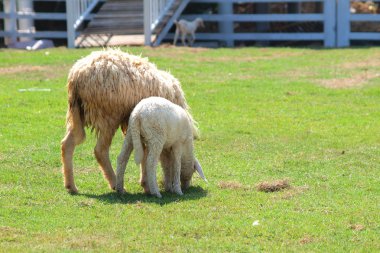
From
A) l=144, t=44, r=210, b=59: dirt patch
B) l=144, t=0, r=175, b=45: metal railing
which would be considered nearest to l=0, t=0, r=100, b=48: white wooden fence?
l=144, t=0, r=175, b=45: metal railing

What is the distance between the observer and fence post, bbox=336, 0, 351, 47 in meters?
24.1

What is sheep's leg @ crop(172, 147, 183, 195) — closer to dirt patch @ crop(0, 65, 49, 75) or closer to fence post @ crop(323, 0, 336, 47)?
dirt patch @ crop(0, 65, 49, 75)

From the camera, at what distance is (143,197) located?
8.73 meters

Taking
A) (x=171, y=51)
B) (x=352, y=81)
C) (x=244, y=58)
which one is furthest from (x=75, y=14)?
(x=352, y=81)

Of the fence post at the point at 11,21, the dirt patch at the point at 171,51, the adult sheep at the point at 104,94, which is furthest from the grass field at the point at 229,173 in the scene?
the fence post at the point at 11,21

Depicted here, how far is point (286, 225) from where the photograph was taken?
24.9 ft

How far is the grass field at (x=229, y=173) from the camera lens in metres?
7.27

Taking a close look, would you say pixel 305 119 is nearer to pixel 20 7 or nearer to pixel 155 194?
pixel 155 194

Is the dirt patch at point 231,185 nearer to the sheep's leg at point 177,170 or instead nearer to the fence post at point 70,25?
the sheep's leg at point 177,170

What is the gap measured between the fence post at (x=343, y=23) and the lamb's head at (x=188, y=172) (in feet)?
51.5

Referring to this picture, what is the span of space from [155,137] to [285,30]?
18069 millimetres

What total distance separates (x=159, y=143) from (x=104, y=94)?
78 centimetres

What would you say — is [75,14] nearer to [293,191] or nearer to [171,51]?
[171,51]

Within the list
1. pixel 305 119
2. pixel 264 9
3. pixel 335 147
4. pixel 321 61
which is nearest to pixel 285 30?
pixel 264 9
